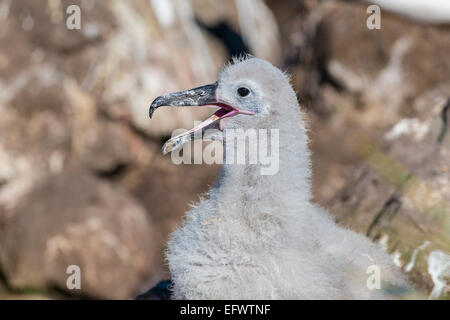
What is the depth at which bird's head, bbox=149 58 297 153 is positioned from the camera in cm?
325

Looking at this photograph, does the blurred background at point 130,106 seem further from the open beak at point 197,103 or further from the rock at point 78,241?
the open beak at point 197,103

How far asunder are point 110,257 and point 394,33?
4.84m

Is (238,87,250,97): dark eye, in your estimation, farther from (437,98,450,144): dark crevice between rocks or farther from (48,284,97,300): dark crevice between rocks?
(48,284,97,300): dark crevice between rocks

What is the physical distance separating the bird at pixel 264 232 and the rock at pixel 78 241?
4.28 m

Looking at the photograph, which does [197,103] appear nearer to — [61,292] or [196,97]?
[196,97]


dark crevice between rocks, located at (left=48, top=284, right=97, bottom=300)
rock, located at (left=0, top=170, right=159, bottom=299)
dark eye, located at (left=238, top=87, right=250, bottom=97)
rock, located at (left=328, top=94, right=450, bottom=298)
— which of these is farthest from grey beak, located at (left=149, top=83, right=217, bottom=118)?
dark crevice between rocks, located at (left=48, top=284, right=97, bottom=300)

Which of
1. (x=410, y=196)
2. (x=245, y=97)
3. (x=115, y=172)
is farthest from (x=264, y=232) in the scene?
(x=115, y=172)

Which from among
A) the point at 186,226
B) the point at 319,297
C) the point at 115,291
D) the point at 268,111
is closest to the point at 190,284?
the point at 186,226

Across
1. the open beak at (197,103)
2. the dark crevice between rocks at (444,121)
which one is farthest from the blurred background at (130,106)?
the open beak at (197,103)

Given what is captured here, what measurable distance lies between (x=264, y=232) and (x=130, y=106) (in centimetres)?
600

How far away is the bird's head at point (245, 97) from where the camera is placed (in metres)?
3.25

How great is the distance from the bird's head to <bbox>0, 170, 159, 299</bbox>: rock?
4228 mm

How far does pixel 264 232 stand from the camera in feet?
9.95

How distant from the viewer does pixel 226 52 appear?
10.0 metres
